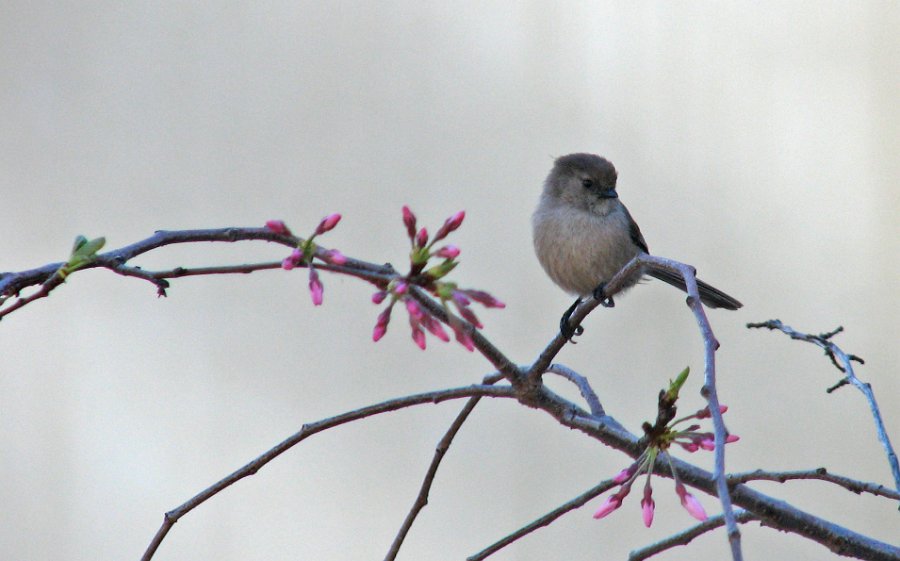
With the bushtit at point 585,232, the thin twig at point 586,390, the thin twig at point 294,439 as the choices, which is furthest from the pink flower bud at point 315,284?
the bushtit at point 585,232

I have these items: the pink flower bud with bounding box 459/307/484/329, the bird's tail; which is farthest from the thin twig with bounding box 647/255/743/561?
the bird's tail

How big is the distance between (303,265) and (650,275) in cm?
253

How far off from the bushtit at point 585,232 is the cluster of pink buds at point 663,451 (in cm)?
203

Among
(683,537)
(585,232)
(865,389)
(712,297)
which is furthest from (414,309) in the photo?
(712,297)

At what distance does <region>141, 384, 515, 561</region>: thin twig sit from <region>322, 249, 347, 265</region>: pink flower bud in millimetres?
270

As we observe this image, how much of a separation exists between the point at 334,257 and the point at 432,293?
14cm

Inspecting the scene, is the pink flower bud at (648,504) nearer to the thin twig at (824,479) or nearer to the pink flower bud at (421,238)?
the thin twig at (824,479)

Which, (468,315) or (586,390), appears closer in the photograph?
(468,315)

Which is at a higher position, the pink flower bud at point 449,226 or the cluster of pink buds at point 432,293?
the pink flower bud at point 449,226

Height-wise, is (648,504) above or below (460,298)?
below

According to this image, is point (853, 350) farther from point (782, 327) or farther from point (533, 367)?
point (533, 367)

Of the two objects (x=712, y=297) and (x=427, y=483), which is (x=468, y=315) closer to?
(x=427, y=483)

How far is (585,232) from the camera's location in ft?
12.3

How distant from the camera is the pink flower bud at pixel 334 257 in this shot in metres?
1.32
